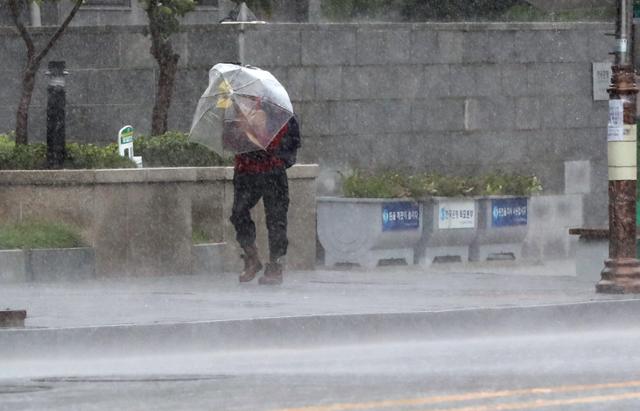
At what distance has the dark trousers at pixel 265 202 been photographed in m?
16.1

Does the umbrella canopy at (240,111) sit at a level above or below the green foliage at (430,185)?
above

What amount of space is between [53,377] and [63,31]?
8.31m

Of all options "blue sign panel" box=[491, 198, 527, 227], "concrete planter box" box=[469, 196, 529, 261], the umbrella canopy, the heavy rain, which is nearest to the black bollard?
the heavy rain

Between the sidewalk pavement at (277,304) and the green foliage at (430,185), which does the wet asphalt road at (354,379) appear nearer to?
the sidewalk pavement at (277,304)

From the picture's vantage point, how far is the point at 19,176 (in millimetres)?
17250

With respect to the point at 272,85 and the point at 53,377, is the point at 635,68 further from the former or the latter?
the point at 53,377

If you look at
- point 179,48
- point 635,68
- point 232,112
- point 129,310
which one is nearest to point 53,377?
point 129,310

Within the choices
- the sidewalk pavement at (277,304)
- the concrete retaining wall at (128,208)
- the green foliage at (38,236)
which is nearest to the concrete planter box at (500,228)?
the sidewalk pavement at (277,304)

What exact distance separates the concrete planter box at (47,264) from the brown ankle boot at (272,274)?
1.73 metres

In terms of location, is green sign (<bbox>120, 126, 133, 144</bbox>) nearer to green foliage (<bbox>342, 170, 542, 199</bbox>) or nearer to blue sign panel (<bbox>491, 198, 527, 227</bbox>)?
green foliage (<bbox>342, 170, 542, 199</bbox>)

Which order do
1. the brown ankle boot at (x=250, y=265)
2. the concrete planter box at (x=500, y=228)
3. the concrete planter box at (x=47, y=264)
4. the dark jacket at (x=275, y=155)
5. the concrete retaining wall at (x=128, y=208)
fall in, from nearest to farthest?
the dark jacket at (x=275, y=155), the concrete planter box at (x=47, y=264), the brown ankle boot at (x=250, y=265), the concrete retaining wall at (x=128, y=208), the concrete planter box at (x=500, y=228)

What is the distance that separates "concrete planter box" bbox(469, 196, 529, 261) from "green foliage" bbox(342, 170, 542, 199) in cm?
11

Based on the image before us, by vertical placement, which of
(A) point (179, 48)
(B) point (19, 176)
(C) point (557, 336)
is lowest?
(C) point (557, 336)

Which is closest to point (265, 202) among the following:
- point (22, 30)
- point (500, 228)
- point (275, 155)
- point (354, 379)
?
point (275, 155)
